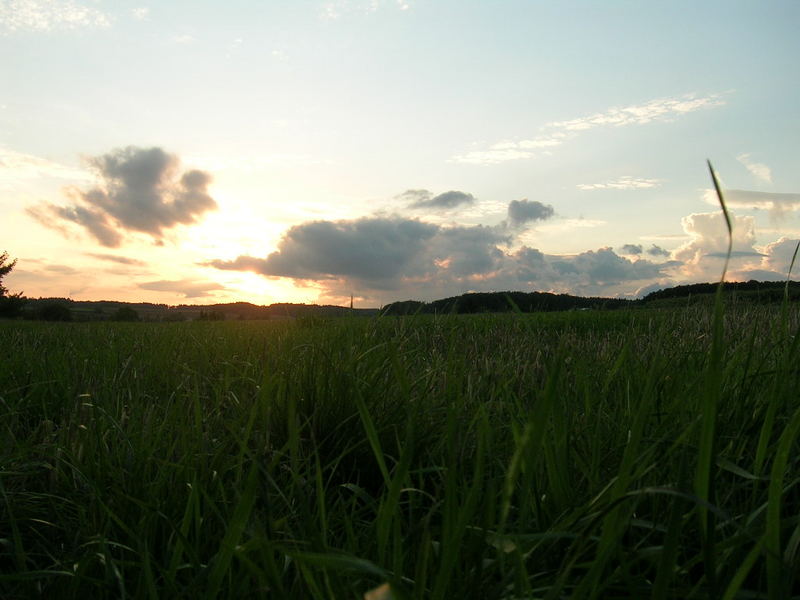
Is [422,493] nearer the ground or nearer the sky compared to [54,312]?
nearer the ground

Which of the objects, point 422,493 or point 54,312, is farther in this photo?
point 54,312

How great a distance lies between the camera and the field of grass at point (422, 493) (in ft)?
3.56

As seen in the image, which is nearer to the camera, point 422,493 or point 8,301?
point 422,493

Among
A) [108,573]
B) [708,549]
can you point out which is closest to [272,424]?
[108,573]

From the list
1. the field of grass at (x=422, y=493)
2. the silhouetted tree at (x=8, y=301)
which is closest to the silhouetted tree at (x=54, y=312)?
the silhouetted tree at (x=8, y=301)

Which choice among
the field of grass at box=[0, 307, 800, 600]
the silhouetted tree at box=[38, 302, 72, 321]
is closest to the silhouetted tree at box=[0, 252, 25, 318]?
the silhouetted tree at box=[38, 302, 72, 321]

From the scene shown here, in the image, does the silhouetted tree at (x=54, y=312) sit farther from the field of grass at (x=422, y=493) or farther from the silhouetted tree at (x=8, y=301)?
the field of grass at (x=422, y=493)

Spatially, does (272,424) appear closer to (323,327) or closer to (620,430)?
(620,430)

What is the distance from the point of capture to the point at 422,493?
1.88 metres

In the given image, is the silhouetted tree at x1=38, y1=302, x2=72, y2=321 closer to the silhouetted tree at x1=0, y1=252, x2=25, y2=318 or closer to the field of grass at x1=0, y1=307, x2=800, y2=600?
the silhouetted tree at x1=0, y1=252, x2=25, y2=318

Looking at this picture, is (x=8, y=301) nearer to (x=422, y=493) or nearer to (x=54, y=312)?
(x=54, y=312)

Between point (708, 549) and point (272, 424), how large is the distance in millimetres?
1918

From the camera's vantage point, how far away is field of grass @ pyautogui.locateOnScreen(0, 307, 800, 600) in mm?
1085

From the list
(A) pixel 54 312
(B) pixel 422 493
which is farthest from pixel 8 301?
(B) pixel 422 493
